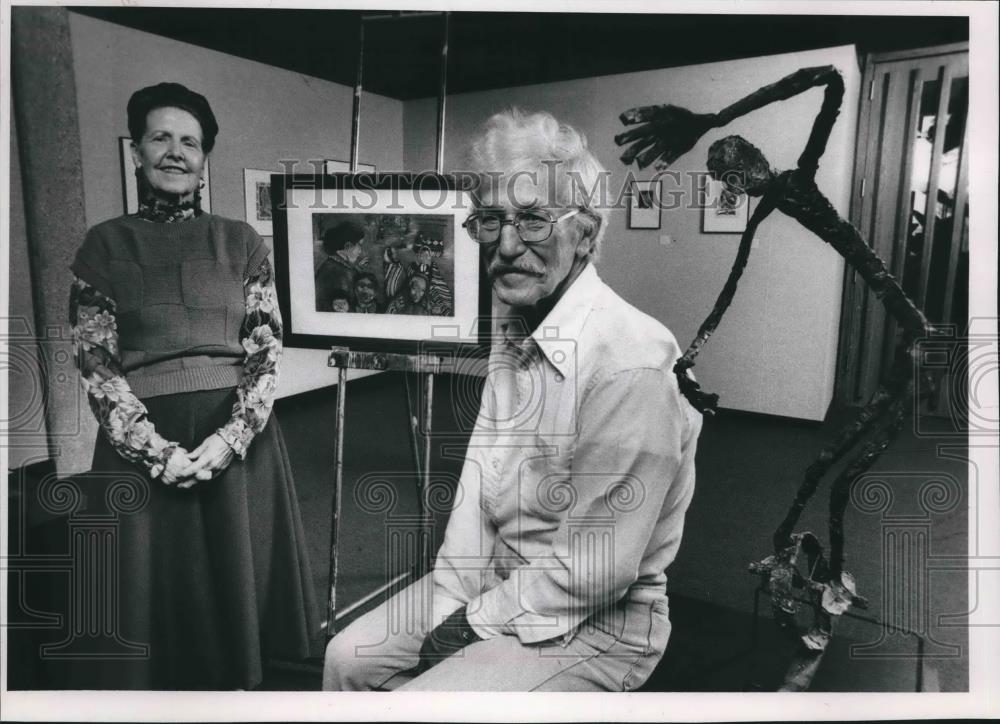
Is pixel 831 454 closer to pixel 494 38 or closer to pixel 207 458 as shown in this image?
A: pixel 494 38

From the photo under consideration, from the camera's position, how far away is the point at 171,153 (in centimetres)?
194

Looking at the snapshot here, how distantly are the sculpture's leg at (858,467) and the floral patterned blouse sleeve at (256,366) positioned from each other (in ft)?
4.81

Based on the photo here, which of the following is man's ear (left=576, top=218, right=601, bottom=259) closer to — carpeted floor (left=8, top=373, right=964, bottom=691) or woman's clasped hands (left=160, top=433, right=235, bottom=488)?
carpeted floor (left=8, top=373, right=964, bottom=691)

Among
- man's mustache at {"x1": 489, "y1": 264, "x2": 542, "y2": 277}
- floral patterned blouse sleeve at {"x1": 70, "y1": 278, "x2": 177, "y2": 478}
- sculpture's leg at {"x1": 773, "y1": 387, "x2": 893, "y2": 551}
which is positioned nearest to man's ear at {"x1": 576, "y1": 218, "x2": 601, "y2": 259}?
man's mustache at {"x1": 489, "y1": 264, "x2": 542, "y2": 277}

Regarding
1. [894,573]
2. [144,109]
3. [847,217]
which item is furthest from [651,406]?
[144,109]

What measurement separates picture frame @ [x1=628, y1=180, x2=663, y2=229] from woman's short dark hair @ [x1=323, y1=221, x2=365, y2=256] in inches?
27.2

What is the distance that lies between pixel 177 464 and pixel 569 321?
3.43 feet

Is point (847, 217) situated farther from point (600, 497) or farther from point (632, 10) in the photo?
point (600, 497)

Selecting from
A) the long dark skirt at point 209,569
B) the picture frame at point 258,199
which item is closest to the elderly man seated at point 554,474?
the long dark skirt at point 209,569

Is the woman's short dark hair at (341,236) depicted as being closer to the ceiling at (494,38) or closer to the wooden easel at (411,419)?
the wooden easel at (411,419)

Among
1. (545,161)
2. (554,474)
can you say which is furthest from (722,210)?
(554,474)

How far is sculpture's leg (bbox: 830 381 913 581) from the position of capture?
6.37 feet

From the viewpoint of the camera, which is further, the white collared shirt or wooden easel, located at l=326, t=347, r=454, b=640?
wooden easel, located at l=326, t=347, r=454, b=640

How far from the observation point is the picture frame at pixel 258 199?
6.41 feet
